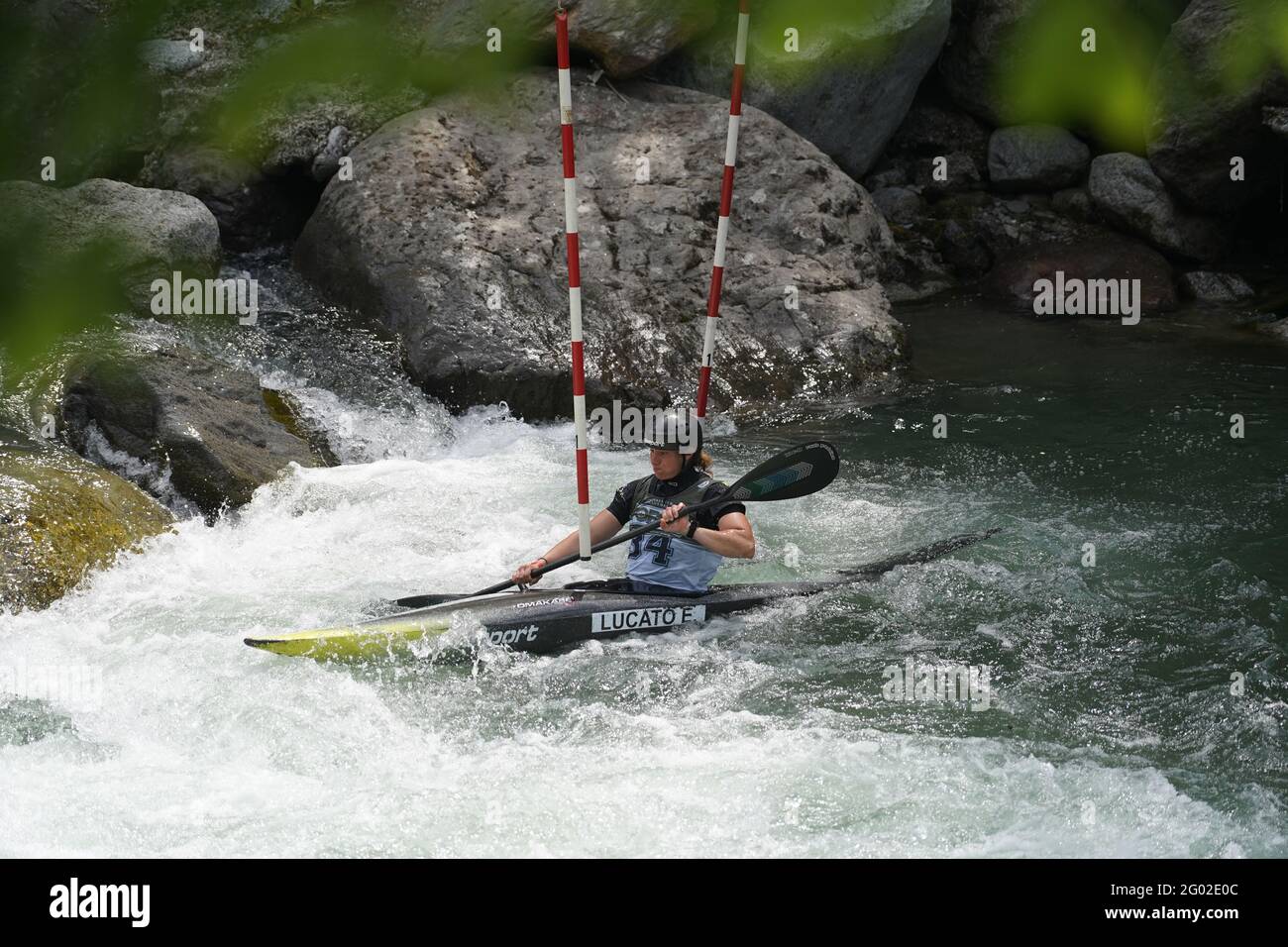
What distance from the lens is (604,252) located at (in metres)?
8.93

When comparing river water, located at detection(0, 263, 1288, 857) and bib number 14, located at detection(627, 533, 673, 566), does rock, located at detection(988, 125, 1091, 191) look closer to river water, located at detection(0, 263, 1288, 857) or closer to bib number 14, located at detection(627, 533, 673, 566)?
river water, located at detection(0, 263, 1288, 857)

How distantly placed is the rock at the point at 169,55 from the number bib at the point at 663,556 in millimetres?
3966

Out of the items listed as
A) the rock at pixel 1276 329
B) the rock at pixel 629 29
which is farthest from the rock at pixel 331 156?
the rock at pixel 1276 329

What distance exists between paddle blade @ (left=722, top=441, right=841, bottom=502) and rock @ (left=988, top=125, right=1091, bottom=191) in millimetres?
7238

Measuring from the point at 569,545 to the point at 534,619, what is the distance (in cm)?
34

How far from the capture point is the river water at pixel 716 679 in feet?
12.4

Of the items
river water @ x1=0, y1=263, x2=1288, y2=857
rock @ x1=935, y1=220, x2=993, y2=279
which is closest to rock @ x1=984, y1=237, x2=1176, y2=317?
rock @ x1=935, y1=220, x2=993, y2=279

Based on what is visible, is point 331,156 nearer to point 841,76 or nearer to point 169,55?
point 841,76

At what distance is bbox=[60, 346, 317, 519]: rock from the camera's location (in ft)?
20.9

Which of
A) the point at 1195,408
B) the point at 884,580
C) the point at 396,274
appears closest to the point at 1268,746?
the point at 884,580

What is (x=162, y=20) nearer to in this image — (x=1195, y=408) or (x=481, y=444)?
(x=481, y=444)

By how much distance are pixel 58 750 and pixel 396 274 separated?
15.8ft
